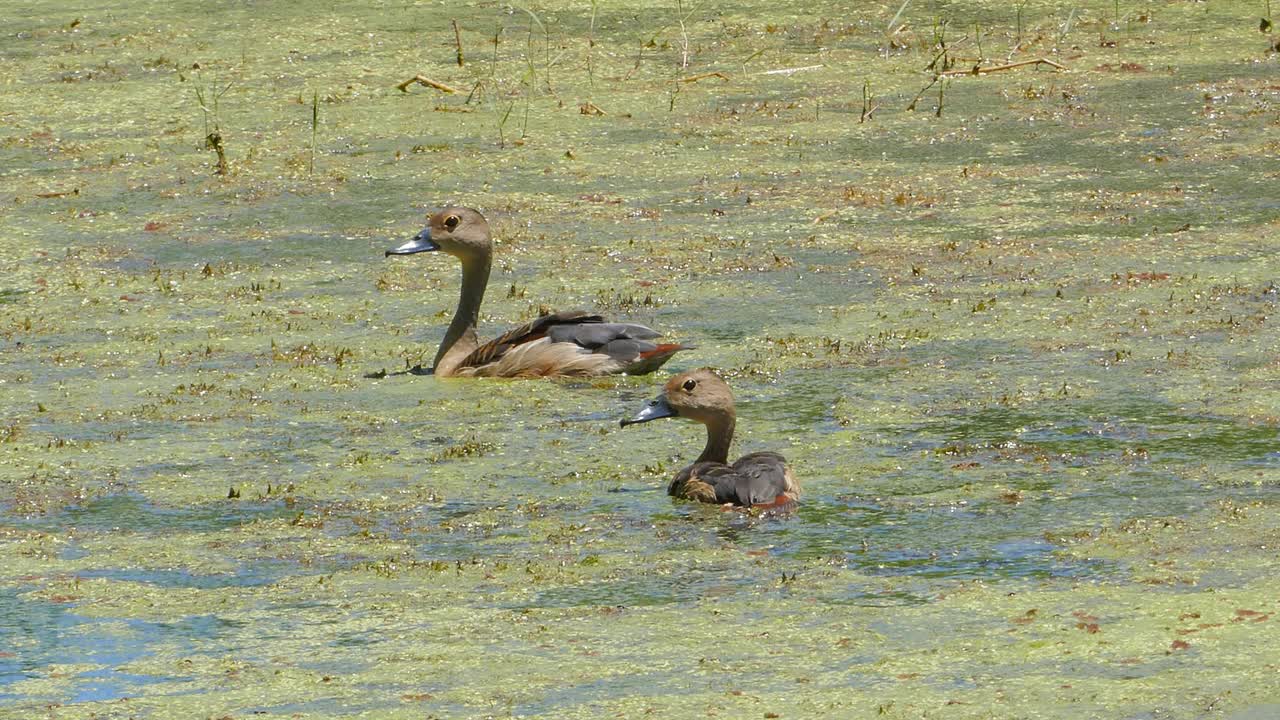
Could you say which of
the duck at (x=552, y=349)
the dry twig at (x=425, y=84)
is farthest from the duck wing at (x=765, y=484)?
the dry twig at (x=425, y=84)

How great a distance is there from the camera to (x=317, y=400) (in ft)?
29.3

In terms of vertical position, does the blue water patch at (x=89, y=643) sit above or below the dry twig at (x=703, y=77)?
below

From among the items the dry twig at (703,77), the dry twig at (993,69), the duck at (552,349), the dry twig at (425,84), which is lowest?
the duck at (552,349)

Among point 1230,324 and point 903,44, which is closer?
point 1230,324

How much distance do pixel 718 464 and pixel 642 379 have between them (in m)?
1.94

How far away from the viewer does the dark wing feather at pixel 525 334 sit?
9.25 meters

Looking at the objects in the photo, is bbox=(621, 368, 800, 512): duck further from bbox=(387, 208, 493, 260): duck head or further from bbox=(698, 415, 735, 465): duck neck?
bbox=(387, 208, 493, 260): duck head

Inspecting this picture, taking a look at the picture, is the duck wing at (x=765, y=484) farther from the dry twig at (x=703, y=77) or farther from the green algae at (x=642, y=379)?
the dry twig at (x=703, y=77)

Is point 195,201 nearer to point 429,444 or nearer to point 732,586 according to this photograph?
point 429,444

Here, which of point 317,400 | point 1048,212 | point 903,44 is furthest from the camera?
point 903,44

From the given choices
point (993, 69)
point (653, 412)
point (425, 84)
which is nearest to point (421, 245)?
point (653, 412)

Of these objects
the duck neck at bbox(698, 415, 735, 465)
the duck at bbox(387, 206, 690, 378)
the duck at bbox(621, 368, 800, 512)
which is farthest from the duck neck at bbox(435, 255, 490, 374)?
the duck neck at bbox(698, 415, 735, 465)

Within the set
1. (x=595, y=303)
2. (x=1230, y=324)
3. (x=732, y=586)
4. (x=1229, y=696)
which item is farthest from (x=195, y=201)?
(x=1229, y=696)

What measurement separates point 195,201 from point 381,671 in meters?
7.04
